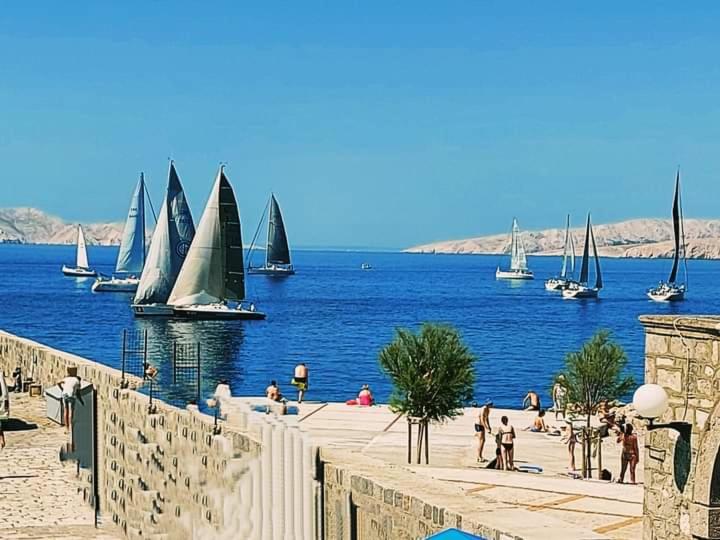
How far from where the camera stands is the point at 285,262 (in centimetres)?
13200

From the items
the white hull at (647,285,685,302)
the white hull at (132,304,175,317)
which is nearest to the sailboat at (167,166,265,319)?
the white hull at (132,304,175,317)

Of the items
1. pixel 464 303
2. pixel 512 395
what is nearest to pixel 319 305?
pixel 464 303

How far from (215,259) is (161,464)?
59115 millimetres

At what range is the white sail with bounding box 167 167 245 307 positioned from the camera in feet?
227

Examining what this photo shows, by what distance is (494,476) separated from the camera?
44.1 feet

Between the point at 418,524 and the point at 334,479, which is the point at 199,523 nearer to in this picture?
the point at 334,479

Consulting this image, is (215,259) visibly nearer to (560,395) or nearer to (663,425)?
(560,395)

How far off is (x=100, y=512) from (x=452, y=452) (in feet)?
23.7

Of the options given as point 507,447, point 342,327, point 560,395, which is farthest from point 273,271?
point 507,447

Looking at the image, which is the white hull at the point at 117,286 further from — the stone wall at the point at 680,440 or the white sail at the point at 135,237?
the stone wall at the point at 680,440

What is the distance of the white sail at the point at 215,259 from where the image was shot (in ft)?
227

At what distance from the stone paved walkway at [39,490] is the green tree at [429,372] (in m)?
6.01

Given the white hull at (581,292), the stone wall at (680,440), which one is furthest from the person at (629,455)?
the white hull at (581,292)

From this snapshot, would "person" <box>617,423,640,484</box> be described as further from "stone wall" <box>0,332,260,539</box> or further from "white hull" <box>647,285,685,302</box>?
"white hull" <box>647,285,685,302</box>
